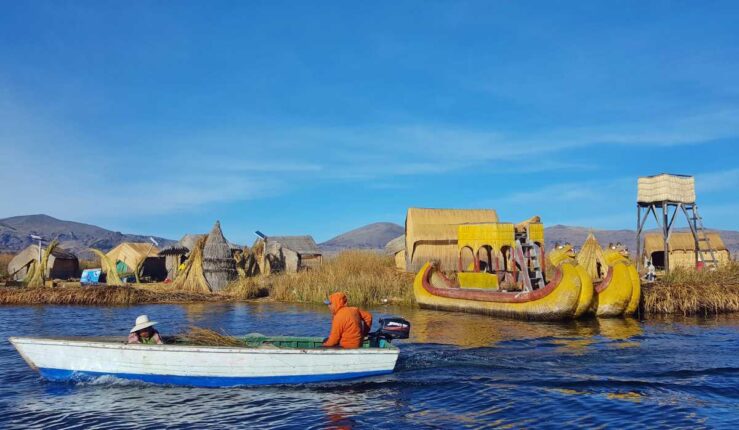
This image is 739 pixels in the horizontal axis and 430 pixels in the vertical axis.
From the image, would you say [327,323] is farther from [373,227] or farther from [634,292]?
[373,227]

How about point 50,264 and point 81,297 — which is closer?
point 81,297

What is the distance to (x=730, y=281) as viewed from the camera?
22703 mm

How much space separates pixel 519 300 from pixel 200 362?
39.0ft

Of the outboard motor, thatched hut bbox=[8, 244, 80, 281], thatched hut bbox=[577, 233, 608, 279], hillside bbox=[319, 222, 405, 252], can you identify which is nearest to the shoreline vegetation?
thatched hut bbox=[577, 233, 608, 279]

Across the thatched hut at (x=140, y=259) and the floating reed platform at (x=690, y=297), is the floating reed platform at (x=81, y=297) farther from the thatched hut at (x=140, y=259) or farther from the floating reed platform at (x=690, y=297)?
the floating reed platform at (x=690, y=297)

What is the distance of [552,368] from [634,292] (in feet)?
30.1

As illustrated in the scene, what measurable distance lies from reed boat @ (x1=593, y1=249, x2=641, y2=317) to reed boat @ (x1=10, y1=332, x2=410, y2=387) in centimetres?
1095

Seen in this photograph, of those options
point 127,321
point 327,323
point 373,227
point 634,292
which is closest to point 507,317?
point 634,292

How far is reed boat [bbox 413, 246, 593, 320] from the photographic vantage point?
19078 mm

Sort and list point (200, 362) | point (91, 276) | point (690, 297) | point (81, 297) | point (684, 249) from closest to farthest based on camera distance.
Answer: point (200, 362), point (690, 297), point (81, 297), point (91, 276), point (684, 249)

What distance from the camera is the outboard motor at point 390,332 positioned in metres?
12.7

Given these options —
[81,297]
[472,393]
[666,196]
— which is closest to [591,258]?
[666,196]

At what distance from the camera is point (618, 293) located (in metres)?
19.9

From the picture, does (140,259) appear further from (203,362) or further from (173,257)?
(203,362)
